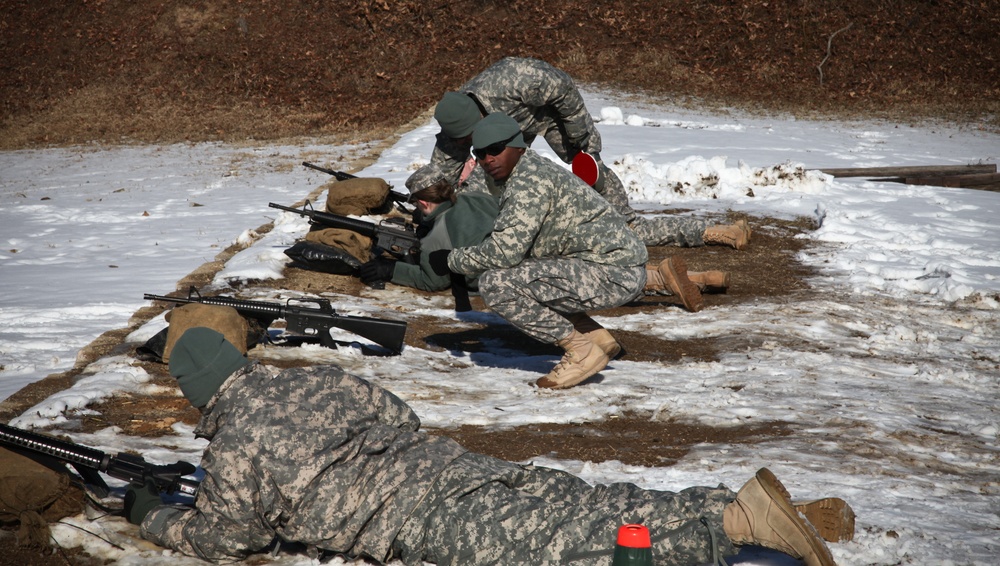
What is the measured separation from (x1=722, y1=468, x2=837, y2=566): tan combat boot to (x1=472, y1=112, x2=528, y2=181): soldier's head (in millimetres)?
2474

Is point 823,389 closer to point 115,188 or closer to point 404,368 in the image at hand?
point 404,368

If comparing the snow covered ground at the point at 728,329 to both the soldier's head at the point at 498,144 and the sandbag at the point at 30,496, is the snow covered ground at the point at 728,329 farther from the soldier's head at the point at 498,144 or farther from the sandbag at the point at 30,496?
the soldier's head at the point at 498,144

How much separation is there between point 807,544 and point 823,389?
7.84ft

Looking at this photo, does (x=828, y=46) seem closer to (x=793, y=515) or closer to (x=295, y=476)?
(x=793, y=515)

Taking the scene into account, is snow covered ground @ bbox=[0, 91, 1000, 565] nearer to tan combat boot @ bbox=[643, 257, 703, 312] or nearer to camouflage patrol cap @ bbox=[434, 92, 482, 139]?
tan combat boot @ bbox=[643, 257, 703, 312]

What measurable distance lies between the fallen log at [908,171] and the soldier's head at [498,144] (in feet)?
25.6

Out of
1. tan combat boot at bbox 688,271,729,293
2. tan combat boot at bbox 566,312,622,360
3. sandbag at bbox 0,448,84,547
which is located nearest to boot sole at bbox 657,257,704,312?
tan combat boot at bbox 688,271,729,293

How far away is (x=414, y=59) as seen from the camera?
21.9 meters

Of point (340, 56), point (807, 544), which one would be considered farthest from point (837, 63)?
point (807, 544)

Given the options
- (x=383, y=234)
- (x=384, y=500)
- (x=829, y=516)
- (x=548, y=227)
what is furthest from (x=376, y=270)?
(x=829, y=516)

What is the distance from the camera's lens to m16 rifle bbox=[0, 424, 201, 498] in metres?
3.57

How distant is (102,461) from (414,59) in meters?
19.2

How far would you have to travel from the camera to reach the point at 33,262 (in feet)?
27.8

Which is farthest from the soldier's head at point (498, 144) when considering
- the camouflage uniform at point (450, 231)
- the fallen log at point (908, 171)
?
the fallen log at point (908, 171)
